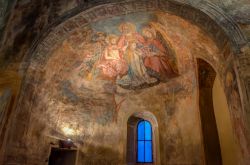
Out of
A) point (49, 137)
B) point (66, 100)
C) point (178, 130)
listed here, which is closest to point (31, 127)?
point (49, 137)

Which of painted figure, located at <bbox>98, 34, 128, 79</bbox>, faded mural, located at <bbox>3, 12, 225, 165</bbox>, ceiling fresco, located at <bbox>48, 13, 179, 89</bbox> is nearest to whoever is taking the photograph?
faded mural, located at <bbox>3, 12, 225, 165</bbox>

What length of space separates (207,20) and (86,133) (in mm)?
6457

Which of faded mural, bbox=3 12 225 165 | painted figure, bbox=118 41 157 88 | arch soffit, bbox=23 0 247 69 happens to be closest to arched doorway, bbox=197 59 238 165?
faded mural, bbox=3 12 225 165

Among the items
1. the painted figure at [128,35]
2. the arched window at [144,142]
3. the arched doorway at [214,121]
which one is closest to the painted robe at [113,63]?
the painted figure at [128,35]

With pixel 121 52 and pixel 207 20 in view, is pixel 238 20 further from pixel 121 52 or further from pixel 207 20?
pixel 121 52

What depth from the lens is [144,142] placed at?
33.6 ft

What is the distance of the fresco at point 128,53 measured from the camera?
26.5ft

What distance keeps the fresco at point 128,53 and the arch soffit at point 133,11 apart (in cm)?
51

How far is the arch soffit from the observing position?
555cm

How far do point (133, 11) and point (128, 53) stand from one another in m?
2.39

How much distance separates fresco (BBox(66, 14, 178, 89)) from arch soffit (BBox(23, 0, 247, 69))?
0.51 metres

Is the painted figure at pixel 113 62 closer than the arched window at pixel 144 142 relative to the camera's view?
Yes

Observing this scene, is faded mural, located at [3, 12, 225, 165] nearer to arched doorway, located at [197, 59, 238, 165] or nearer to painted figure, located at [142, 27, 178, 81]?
painted figure, located at [142, 27, 178, 81]

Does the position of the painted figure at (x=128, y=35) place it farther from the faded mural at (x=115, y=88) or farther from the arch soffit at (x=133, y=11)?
the arch soffit at (x=133, y=11)
